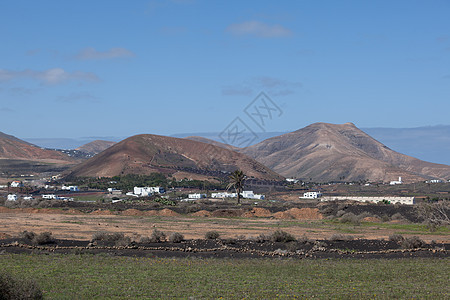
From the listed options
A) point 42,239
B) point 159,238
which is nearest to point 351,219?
point 159,238

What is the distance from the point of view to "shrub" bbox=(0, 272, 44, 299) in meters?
16.4

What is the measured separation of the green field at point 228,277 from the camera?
66.7 feet

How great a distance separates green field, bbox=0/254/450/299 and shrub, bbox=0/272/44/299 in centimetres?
183

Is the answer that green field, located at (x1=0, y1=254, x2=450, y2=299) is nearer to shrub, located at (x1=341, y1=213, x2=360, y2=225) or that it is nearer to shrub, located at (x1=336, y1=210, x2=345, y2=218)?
shrub, located at (x1=341, y1=213, x2=360, y2=225)

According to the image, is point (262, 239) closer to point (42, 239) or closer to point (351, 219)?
point (42, 239)

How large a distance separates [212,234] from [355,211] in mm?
41901

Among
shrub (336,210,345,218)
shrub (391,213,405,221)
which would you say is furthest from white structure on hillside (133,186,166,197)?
shrub (391,213,405,221)

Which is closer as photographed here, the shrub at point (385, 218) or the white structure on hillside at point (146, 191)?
the shrub at point (385, 218)

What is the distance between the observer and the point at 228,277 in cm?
2364

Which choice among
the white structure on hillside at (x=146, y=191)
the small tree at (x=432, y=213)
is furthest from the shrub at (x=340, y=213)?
the white structure on hillside at (x=146, y=191)

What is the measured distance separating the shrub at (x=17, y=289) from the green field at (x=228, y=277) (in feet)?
6.00

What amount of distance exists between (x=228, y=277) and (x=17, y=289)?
9333 mm

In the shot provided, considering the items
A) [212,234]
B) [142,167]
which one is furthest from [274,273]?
[142,167]

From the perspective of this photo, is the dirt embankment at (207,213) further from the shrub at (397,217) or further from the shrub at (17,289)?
the shrub at (17,289)
